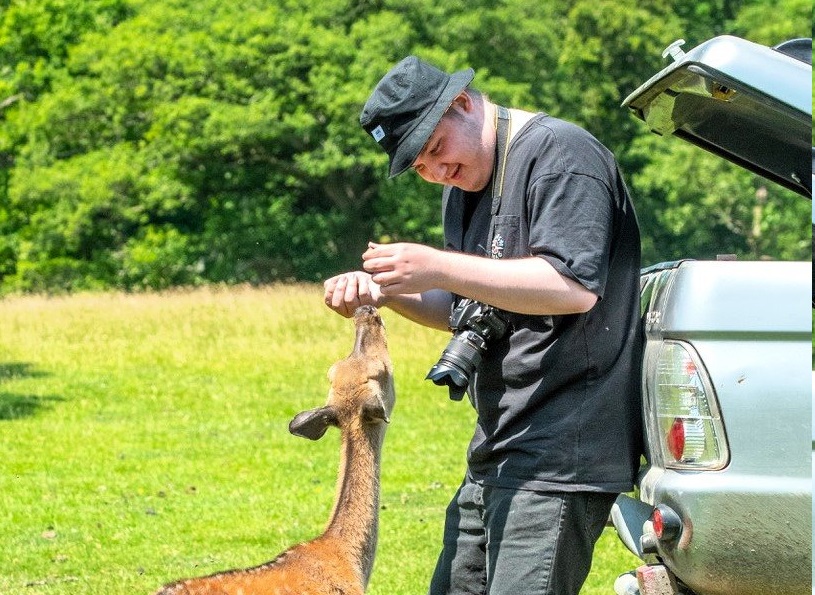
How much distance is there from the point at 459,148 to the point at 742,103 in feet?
3.07

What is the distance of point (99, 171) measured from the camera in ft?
138

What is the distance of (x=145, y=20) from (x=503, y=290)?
4121cm

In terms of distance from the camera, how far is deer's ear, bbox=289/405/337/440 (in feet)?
14.5

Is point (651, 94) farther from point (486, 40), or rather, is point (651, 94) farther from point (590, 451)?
point (486, 40)

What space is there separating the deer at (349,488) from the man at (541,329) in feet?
2.08

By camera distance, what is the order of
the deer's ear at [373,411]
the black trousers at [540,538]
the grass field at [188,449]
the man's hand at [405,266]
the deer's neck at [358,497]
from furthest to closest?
the grass field at [188,449] < the deer's ear at [373,411] < the deer's neck at [358,497] < the black trousers at [540,538] < the man's hand at [405,266]

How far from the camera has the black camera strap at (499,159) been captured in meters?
3.77

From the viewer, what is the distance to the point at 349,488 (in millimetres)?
4422

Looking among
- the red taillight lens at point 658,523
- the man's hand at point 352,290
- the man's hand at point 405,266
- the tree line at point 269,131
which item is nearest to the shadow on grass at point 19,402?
the man's hand at point 352,290

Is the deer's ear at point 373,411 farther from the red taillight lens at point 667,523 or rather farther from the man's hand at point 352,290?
the red taillight lens at point 667,523

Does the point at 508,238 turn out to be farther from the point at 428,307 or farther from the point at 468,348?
the point at 428,307

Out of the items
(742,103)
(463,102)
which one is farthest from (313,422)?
(742,103)

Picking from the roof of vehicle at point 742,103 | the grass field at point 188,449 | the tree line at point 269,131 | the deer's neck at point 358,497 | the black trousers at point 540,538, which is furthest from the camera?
the tree line at point 269,131

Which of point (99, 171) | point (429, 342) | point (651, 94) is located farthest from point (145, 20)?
point (651, 94)
